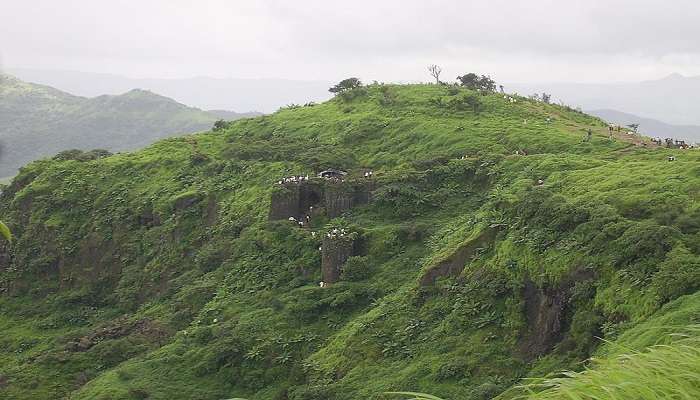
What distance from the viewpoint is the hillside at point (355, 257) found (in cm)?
1622

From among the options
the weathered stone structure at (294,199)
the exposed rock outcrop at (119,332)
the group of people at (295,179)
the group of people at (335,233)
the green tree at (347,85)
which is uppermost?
the green tree at (347,85)

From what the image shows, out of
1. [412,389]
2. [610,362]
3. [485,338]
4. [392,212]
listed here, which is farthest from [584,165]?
[610,362]

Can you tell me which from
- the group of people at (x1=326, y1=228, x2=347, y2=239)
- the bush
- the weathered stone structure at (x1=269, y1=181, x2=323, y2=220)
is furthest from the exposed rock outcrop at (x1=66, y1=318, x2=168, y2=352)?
the bush

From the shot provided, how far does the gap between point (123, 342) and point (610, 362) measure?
86.2ft

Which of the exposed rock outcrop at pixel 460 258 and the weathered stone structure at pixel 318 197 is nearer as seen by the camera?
the exposed rock outcrop at pixel 460 258

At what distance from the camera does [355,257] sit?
25484 millimetres

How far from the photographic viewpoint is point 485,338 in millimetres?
17453

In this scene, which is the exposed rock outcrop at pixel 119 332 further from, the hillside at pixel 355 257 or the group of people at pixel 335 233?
the group of people at pixel 335 233

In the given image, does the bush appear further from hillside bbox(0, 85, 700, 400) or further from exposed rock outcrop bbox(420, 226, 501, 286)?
exposed rock outcrop bbox(420, 226, 501, 286)

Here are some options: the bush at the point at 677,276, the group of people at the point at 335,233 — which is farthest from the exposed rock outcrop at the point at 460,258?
the bush at the point at 677,276

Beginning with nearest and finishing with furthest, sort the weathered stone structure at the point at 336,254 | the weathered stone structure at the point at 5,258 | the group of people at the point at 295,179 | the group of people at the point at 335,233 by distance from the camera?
1. the weathered stone structure at the point at 336,254
2. the group of people at the point at 335,233
3. the group of people at the point at 295,179
4. the weathered stone structure at the point at 5,258

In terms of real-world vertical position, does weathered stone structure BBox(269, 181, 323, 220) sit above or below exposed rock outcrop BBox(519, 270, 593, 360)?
above

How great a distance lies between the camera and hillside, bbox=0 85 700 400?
16.2m

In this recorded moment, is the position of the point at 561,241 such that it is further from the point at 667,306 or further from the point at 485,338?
the point at 667,306
